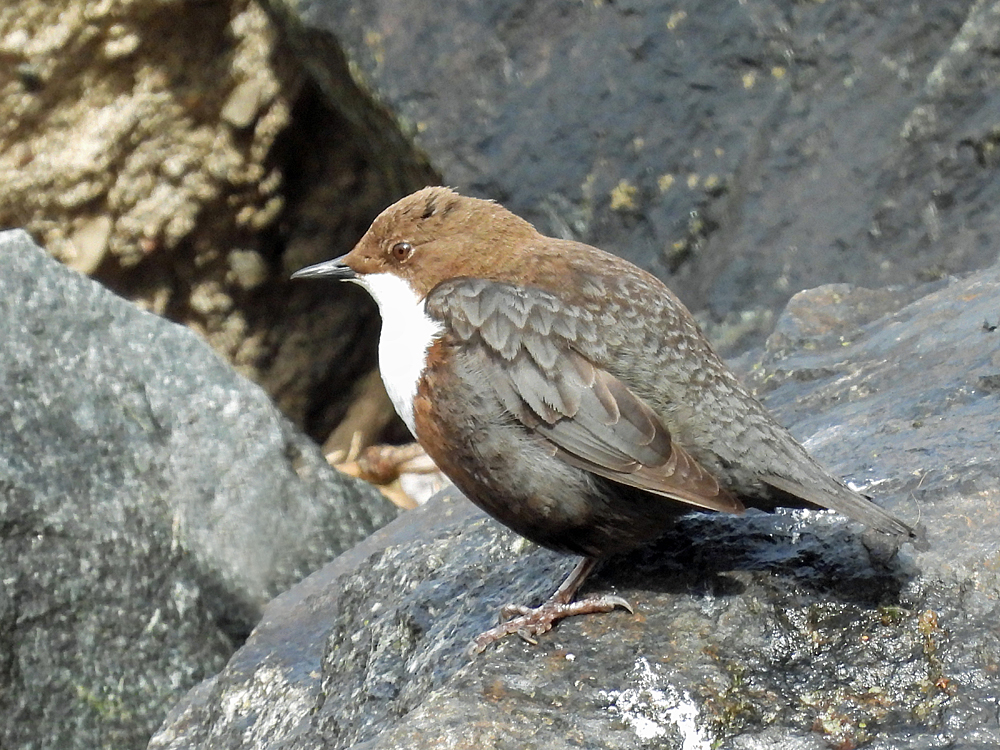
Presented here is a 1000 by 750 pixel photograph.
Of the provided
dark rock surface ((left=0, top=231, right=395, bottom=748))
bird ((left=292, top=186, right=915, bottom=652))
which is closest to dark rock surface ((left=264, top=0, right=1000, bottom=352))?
dark rock surface ((left=0, top=231, right=395, bottom=748))

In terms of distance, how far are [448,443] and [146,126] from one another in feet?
12.9

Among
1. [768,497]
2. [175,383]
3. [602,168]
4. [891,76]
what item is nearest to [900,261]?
[891,76]

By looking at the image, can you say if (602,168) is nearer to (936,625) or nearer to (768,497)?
(768,497)

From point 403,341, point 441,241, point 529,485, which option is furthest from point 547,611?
point 441,241

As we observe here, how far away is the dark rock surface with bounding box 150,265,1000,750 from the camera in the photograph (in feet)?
8.16

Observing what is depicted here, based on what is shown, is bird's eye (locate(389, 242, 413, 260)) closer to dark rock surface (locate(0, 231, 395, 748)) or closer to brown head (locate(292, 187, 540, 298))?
brown head (locate(292, 187, 540, 298))

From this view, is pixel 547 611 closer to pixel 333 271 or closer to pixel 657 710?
pixel 657 710

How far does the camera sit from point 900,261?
503 cm

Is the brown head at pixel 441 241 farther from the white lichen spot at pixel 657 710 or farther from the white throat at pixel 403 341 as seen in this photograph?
the white lichen spot at pixel 657 710

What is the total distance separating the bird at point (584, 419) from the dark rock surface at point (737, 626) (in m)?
0.13

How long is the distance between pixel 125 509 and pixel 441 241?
5.66 feet

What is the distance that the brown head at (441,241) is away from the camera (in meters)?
3.31

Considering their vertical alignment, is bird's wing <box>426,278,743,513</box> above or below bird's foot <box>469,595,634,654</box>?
above

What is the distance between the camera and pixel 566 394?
2895 millimetres
